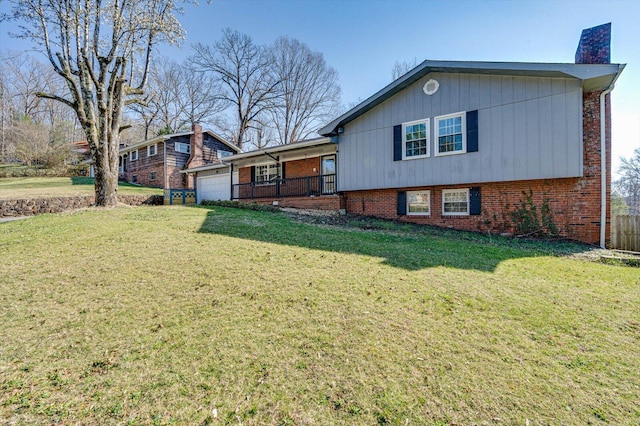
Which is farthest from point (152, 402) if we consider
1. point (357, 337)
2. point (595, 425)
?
point (595, 425)

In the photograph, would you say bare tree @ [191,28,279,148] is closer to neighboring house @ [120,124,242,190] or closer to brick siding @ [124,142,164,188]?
neighboring house @ [120,124,242,190]

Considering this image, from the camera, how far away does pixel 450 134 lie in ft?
35.0

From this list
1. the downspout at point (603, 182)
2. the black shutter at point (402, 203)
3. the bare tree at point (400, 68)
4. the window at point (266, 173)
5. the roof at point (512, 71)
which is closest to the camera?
the roof at point (512, 71)

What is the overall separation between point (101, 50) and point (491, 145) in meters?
14.1

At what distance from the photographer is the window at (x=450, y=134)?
10422 mm

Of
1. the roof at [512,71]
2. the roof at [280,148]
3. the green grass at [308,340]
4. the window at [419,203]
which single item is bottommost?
the green grass at [308,340]

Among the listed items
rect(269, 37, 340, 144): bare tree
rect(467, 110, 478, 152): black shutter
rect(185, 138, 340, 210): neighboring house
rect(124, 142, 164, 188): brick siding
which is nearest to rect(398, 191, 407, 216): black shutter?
rect(185, 138, 340, 210): neighboring house

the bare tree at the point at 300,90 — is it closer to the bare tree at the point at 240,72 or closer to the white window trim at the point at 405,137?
the bare tree at the point at 240,72

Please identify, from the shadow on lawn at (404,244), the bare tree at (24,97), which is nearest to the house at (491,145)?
the shadow on lawn at (404,244)

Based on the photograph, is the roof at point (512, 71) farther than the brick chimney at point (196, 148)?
No

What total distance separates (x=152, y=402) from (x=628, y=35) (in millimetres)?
14537

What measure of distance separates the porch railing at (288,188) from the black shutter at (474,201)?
18.2ft

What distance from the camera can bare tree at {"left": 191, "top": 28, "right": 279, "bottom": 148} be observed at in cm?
3247

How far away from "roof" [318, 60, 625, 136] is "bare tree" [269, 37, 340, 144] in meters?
22.4
